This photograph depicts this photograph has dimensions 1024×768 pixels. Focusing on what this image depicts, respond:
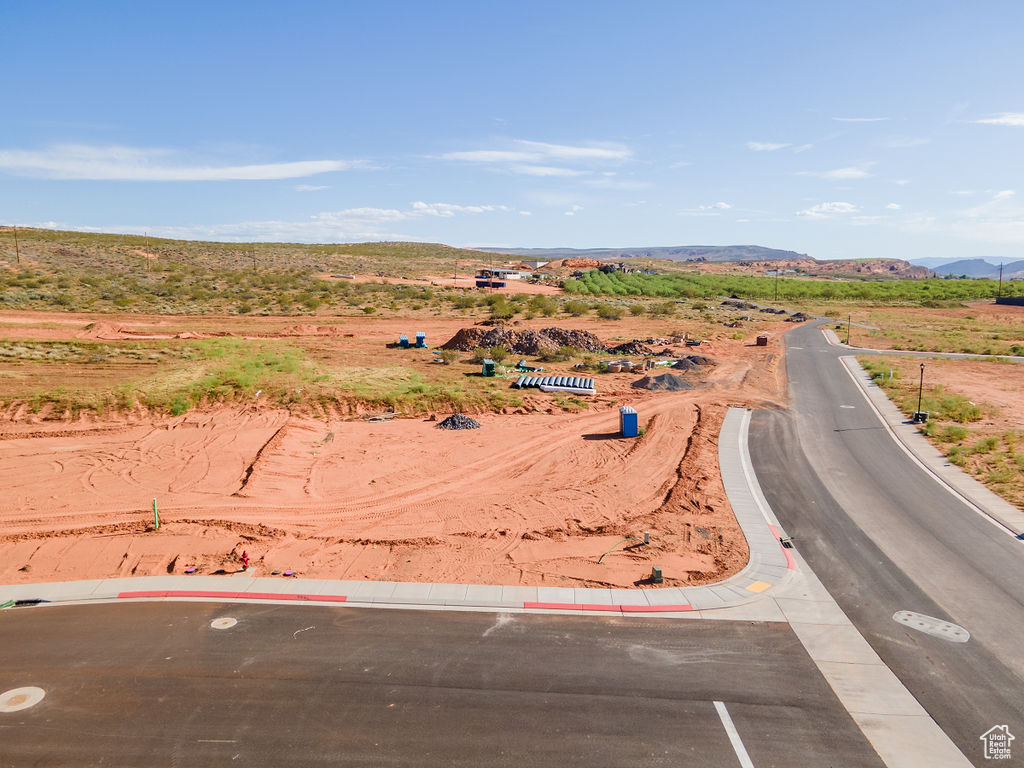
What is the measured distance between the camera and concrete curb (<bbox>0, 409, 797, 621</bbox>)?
13.7 meters

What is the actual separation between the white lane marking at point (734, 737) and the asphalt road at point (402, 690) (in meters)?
0.08

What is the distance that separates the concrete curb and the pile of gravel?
13.7 metres

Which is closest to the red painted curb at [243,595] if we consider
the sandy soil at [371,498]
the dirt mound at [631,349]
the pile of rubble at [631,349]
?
the sandy soil at [371,498]

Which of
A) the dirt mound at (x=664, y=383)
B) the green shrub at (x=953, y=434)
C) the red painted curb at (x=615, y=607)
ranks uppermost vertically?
the dirt mound at (x=664, y=383)

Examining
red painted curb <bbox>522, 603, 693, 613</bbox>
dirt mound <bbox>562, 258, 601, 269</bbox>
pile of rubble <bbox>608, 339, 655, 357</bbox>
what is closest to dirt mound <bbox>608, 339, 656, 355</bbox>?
pile of rubble <bbox>608, 339, 655, 357</bbox>

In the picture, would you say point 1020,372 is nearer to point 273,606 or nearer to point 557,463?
point 557,463

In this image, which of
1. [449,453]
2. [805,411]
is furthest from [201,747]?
[805,411]

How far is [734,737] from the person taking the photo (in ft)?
31.8

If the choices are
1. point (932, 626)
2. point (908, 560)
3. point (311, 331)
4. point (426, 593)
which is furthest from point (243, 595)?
point (311, 331)

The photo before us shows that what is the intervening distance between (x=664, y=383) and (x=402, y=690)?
94.1ft

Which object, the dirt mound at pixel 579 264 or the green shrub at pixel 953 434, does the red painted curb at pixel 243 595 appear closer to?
the green shrub at pixel 953 434

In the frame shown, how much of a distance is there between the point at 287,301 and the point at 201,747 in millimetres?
60988

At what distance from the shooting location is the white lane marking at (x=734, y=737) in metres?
9.19

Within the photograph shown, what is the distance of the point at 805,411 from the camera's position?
3228 centimetres
